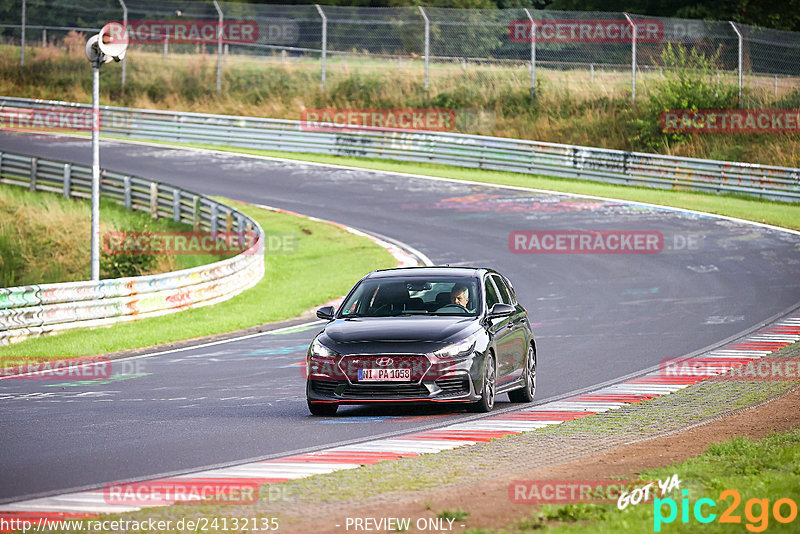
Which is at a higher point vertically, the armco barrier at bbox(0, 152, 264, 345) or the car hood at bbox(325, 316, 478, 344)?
the car hood at bbox(325, 316, 478, 344)

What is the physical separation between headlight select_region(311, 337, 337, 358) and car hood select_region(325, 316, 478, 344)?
0.12m

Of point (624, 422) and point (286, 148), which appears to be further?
point (286, 148)

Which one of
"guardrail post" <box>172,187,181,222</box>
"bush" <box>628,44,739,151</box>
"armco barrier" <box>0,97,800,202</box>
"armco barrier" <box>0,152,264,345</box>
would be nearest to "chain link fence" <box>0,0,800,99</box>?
"bush" <box>628,44,739,151</box>

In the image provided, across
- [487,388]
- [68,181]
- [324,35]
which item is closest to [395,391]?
[487,388]

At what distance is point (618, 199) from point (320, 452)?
26.2 meters

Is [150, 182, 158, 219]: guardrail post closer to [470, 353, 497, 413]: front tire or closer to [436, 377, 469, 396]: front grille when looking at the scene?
[470, 353, 497, 413]: front tire

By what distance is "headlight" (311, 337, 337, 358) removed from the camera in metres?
12.0

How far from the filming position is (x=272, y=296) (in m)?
24.3

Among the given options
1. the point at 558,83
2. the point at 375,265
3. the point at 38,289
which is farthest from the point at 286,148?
the point at 38,289

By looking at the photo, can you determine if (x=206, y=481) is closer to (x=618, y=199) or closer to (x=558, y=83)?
(x=618, y=199)

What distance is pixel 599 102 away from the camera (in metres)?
44.9

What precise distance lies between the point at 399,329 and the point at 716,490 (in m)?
4.98

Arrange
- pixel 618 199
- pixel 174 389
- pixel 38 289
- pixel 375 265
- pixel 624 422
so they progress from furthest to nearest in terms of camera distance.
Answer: pixel 618 199
pixel 375 265
pixel 38 289
pixel 174 389
pixel 624 422

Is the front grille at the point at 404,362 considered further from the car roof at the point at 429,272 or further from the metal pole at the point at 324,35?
the metal pole at the point at 324,35
